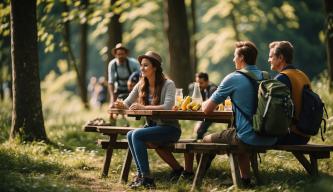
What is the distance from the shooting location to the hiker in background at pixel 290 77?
25.6 feet

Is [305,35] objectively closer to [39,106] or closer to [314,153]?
[39,106]

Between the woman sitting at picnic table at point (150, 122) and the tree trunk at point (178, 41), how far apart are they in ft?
25.2

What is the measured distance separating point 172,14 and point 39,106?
594 cm

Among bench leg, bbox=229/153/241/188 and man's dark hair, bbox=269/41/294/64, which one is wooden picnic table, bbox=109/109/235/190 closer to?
bench leg, bbox=229/153/241/188

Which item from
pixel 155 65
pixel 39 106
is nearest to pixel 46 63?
pixel 39 106

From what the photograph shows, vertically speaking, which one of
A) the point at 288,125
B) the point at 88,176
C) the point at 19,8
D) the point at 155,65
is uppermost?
the point at 19,8

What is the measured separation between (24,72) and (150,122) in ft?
12.6

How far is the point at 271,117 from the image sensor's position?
722 centimetres

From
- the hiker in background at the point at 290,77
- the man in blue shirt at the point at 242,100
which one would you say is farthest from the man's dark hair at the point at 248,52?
the hiker in background at the point at 290,77

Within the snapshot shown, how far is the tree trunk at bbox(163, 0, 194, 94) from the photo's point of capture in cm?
1650

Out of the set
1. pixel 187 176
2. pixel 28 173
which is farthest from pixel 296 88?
pixel 28 173

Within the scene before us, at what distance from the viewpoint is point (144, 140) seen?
8.22 m

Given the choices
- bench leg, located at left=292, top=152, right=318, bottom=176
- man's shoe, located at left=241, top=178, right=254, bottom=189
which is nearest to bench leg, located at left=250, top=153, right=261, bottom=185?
man's shoe, located at left=241, top=178, right=254, bottom=189

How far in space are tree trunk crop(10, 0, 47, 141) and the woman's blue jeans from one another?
148 inches
